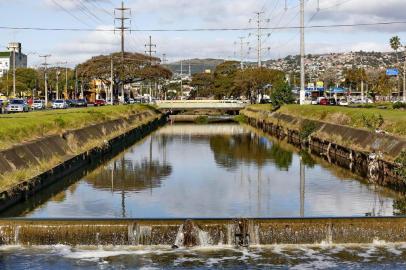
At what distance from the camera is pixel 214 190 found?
34344 mm

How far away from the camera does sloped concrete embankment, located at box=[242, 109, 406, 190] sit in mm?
37312

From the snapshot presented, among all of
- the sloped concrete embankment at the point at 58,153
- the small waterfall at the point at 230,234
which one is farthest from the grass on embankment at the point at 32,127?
the small waterfall at the point at 230,234

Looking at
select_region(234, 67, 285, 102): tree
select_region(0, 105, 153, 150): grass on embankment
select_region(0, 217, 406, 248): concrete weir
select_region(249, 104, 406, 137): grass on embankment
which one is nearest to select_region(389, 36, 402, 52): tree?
select_region(234, 67, 285, 102): tree

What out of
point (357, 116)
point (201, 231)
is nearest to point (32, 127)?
point (201, 231)

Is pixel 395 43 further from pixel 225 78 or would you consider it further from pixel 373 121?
pixel 373 121

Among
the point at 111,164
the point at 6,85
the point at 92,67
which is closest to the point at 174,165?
the point at 111,164

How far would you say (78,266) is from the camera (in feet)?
67.8

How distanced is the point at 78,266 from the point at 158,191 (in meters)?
13.8

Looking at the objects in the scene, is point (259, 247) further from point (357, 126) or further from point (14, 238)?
point (357, 126)

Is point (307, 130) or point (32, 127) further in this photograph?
point (307, 130)

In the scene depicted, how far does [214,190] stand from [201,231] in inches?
451

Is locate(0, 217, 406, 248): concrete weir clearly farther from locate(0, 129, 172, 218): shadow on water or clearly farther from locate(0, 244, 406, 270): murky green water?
locate(0, 129, 172, 218): shadow on water

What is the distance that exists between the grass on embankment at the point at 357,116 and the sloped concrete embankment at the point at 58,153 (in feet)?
64.8

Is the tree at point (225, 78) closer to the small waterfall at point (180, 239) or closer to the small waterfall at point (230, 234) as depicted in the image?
the small waterfall at point (230, 234)
